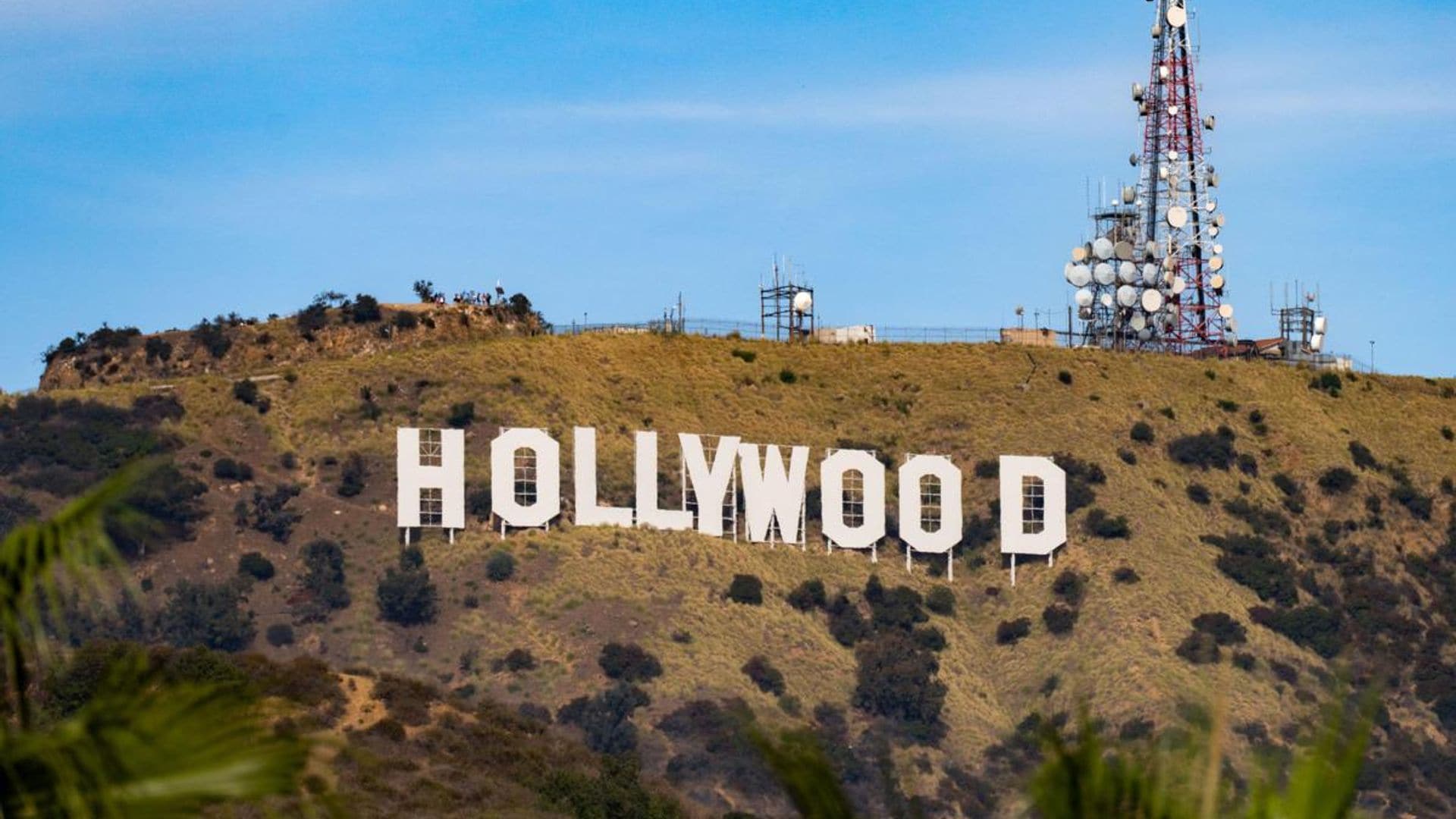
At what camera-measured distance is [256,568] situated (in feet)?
308

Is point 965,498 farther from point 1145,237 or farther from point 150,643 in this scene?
point 150,643

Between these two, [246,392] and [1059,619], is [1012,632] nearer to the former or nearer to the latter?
[1059,619]

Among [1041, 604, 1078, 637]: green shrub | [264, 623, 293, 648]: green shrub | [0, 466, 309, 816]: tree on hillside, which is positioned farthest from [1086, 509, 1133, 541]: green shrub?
[0, 466, 309, 816]: tree on hillside

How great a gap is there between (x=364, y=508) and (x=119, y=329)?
930 inches

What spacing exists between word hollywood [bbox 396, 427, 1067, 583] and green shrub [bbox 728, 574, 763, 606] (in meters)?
2.30

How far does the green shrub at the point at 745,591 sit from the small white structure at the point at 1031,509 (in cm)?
1112

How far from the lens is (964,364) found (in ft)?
373

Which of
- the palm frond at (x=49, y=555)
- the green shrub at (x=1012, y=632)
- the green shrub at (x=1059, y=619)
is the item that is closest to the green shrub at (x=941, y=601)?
the green shrub at (x=1012, y=632)

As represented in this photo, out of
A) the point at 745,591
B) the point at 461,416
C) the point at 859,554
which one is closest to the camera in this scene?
the point at 745,591

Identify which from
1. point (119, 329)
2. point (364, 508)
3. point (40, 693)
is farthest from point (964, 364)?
point (40, 693)

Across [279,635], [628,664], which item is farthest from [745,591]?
[279,635]

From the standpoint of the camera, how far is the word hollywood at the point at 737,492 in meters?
94.6

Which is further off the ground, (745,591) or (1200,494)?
(1200,494)

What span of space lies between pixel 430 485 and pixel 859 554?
60.3 ft
